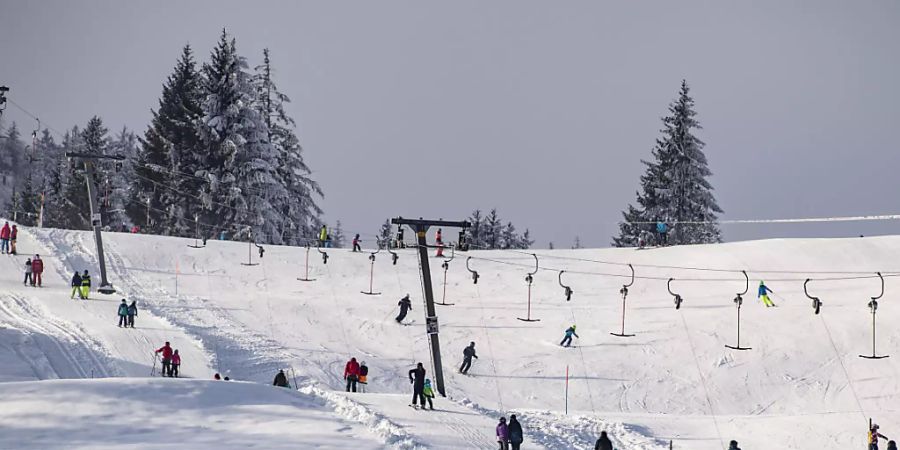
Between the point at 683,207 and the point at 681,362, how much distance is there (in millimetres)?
41366

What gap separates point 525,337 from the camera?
4181cm

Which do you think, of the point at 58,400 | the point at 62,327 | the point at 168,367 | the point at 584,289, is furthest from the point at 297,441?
the point at 584,289

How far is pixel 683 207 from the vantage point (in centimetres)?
7900

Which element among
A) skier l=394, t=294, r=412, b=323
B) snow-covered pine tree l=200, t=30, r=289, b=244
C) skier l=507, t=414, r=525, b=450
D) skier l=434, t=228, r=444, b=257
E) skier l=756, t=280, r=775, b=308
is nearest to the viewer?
skier l=507, t=414, r=525, b=450

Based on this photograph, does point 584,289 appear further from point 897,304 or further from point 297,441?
point 297,441

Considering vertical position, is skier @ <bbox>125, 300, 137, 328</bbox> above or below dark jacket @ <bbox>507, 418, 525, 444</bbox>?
above

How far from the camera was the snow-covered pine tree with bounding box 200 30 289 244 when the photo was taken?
73.2m

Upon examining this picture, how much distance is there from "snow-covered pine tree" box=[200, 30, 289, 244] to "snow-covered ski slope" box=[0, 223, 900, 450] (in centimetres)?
1782

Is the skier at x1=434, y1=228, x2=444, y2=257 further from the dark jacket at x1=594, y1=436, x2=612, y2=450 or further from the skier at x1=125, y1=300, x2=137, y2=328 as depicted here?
the dark jacket at x1=594, y1=436, x2=612, y2=450

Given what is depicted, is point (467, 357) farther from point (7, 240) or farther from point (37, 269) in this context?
point (7, 240)

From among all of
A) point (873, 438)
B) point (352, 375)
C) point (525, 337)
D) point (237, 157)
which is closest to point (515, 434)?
point (352, 375)

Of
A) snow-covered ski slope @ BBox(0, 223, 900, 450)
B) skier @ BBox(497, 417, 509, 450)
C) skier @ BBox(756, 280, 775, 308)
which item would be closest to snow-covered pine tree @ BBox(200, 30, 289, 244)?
snow-covered ski slope @ BBox(0, 223, 900, 450)

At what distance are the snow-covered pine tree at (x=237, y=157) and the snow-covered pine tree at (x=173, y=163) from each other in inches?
79.9

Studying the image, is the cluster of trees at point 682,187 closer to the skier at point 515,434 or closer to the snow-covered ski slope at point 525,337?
the snow-covered ski slope at point 525,337
